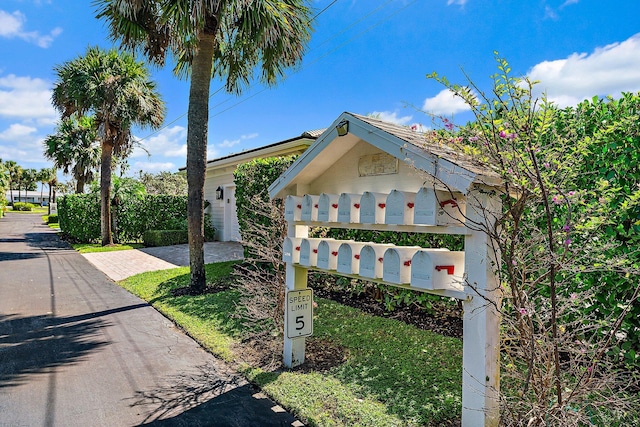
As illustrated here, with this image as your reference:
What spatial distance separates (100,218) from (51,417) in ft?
50.1

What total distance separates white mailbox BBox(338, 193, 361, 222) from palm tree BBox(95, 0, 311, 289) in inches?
192

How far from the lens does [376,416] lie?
314cm

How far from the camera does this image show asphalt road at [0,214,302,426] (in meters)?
3.29

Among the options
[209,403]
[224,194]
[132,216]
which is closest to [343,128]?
[209,403]

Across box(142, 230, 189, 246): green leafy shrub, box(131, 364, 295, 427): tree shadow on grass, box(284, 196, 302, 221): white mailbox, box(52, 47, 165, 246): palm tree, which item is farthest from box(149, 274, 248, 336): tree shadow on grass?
box(52, 47, 165, 246): palm tree

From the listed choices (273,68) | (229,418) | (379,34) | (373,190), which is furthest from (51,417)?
(379,34)

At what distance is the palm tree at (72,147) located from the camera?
20.6m

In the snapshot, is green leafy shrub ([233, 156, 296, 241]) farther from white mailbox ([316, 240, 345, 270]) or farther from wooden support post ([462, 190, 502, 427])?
wooden support post ([462, 190, 502, 427])

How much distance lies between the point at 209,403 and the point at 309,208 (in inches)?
82.9

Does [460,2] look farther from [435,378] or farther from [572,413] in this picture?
[572,413]

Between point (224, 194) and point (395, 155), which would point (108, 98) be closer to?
point (224, 194)

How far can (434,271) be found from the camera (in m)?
2.78

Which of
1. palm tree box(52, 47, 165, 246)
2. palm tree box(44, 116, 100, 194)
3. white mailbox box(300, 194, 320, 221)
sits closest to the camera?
white mailbox box(300, 194, 320, 221)

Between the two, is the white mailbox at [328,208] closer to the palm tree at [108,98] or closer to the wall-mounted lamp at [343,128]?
the wall-mounted lamp at [343,128]
